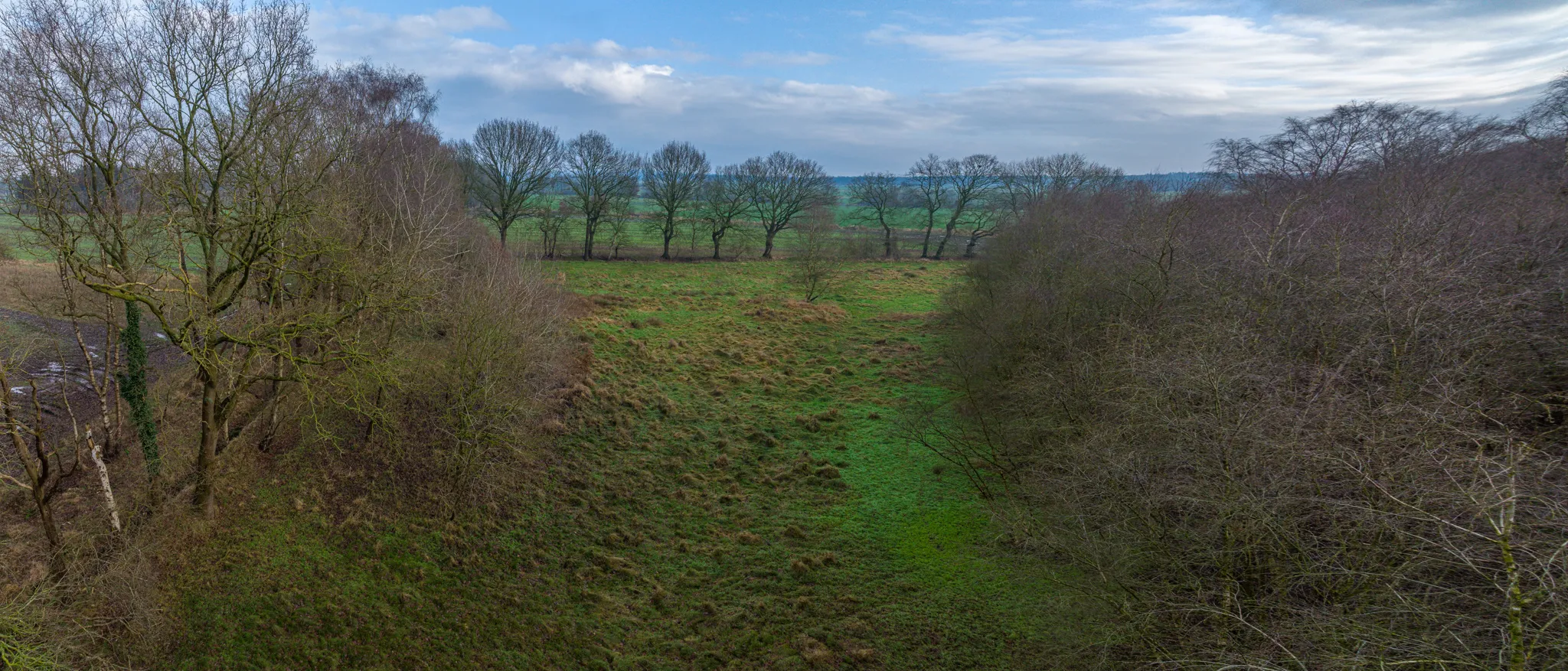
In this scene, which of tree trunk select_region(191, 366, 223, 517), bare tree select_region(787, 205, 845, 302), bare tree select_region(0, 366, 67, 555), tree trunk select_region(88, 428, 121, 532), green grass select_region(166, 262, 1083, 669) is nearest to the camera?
bare tree select_region(0, 366, 67, 555)

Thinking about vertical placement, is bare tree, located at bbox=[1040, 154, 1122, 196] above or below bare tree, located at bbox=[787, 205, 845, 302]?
above

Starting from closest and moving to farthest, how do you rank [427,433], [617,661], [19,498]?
[617,661] < [19,498] < [427,433]

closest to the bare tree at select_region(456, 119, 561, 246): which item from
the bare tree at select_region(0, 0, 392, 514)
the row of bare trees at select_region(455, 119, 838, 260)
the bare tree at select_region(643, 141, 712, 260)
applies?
the row of bare trees at select_region(455, 119, 838, 260)

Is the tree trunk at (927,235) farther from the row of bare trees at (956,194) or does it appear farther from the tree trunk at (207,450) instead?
the tree trunk at (207,450)

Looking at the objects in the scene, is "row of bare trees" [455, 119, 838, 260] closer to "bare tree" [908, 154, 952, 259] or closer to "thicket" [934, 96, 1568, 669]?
"bare tree" [908, 154, 952, 259]

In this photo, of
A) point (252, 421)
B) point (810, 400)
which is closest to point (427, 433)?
point (252, 421)

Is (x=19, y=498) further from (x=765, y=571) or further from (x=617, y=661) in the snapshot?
(x=765, y=571)

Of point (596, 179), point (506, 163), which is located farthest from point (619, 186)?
point (506, 163)
